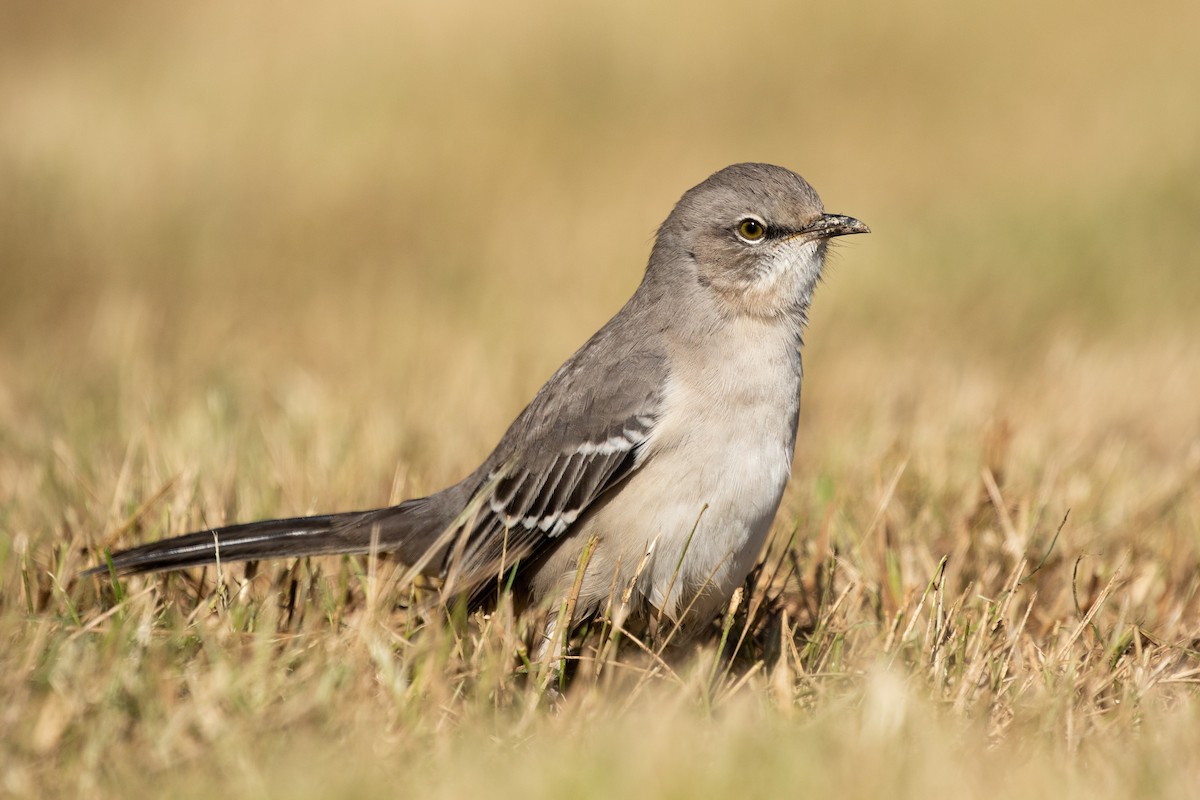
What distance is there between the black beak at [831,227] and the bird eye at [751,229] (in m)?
0.15

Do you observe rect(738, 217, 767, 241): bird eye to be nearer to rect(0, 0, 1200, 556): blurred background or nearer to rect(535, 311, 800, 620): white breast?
rect(535, 311, 800, 620): white breast

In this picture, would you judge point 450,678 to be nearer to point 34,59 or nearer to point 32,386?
point 32,386

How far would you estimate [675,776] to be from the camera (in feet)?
9.48

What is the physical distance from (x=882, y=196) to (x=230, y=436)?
852 centimetres

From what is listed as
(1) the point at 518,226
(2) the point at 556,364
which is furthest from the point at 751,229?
(1) the point at 518,226

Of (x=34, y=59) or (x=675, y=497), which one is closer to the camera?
(x=675, y=497)

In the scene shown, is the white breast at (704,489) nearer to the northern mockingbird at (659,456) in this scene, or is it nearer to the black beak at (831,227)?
the northern mockingbird at (659,456)

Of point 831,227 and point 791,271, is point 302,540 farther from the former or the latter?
point 831,227

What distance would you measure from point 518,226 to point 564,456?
25.5ft

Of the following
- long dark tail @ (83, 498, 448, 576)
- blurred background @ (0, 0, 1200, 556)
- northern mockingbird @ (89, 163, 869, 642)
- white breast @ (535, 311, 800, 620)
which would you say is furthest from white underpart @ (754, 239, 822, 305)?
long dark tail @ (83, 498, 448, 576)

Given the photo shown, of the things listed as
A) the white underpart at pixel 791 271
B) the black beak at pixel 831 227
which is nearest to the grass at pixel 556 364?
the white underpart at pixel 791 271

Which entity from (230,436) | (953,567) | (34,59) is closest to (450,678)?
(953,567)

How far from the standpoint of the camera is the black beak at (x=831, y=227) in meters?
4.94

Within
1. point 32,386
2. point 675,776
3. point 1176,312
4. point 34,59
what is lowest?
point 32,386
